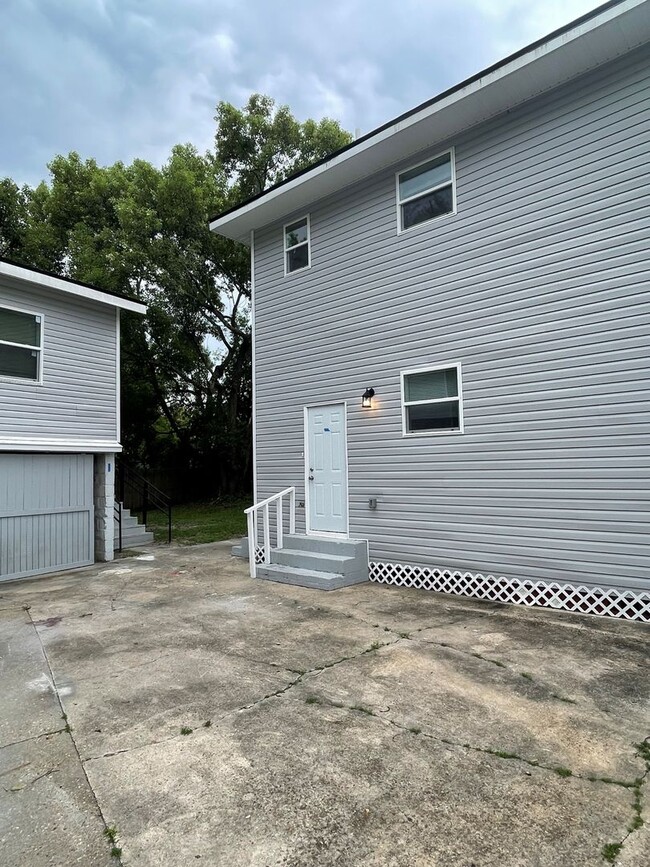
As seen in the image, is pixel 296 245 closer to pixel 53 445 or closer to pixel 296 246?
pixel 296 246

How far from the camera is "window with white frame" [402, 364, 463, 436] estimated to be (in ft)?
20.5

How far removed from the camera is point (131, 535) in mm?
10297

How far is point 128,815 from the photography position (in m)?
2.18

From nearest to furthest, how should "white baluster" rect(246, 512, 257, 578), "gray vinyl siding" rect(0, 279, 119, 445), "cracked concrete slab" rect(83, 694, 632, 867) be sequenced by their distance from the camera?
"cracked concrete slab" rect(83, 694, 632, 867) → "white baluster" rect(246, 512, 257, 578) → "gray vinyl siding" rect(0, 279, 119, 445)

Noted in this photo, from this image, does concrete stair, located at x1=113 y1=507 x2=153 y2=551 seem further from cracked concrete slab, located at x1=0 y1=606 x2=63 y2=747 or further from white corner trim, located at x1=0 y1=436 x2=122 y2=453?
cracked concrete slab, located at x1=0 y1=606 x2=63 y2=747

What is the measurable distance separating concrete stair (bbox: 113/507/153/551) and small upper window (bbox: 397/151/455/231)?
7641 mm

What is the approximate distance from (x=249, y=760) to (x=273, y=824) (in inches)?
19.9

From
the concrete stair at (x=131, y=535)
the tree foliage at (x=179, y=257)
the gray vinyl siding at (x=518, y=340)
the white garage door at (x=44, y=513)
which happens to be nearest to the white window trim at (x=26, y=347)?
the white garage door at (x=44, y=513)

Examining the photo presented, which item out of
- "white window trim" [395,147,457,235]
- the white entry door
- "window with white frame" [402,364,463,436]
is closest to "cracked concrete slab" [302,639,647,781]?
"window with white frame" [402,364,463,436]

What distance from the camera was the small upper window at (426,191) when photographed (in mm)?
6453

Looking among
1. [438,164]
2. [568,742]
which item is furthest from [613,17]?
[568,742]

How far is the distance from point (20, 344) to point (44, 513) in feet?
8.67

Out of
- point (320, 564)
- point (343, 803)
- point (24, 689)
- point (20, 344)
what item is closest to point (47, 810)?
point (343, 803)

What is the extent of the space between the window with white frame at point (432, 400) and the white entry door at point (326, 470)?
1.12 m
